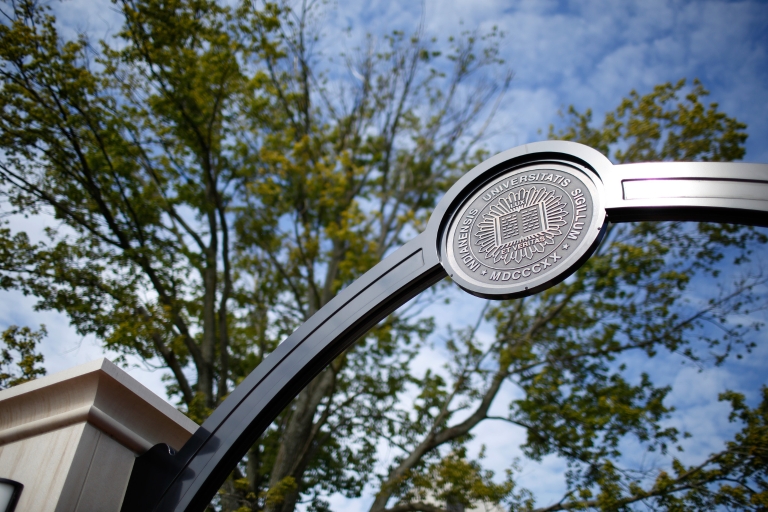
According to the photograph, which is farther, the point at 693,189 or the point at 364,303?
the point at 364,303

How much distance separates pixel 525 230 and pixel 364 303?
1.01 m

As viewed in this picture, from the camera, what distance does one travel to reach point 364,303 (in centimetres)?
359

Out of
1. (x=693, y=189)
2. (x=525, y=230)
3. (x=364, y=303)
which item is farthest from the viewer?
(x=364, y=303)

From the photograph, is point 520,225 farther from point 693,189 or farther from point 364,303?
point 364,303

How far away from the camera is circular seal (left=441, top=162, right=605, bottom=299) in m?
3.12

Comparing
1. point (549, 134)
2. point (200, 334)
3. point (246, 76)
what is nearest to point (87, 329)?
point (200, 334)

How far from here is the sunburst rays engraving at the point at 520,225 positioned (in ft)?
10.6

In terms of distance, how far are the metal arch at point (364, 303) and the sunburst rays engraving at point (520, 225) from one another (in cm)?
23

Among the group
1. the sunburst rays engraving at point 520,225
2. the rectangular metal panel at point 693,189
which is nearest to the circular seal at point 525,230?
the sunburst rays engraving at point 520,225

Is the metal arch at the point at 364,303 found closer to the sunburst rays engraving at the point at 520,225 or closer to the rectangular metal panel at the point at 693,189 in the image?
the rectangular metal panel at the point at 693,189

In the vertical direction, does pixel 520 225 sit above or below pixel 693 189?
above

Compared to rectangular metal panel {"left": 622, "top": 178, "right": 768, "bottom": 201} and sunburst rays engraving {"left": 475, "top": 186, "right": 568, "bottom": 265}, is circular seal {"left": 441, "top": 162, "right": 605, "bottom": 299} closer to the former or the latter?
sunburst rays engraving {"left": 475, "top": 186, "right": 568, "bottom": 265}

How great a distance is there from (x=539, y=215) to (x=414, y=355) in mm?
8788

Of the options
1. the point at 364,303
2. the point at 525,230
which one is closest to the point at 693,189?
the point at 525,230
